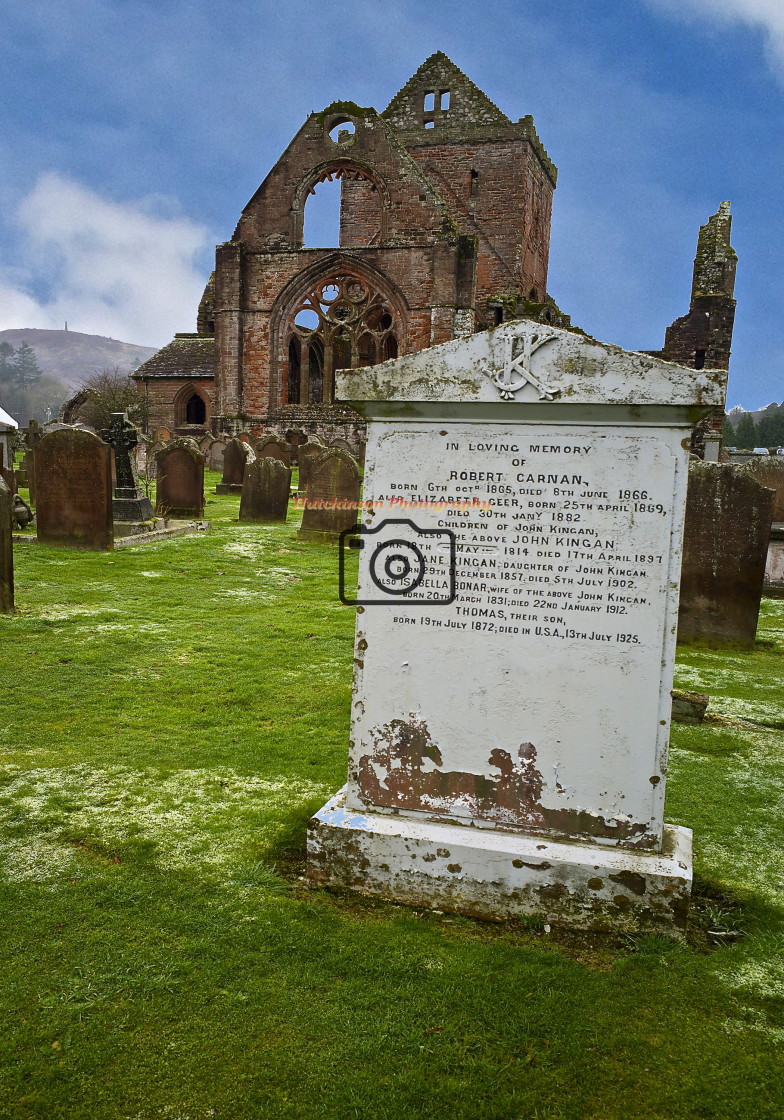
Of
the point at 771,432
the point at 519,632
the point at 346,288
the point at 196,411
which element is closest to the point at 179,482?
the point at 519,632

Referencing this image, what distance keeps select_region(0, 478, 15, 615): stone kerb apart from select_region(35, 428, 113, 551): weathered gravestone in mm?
2948

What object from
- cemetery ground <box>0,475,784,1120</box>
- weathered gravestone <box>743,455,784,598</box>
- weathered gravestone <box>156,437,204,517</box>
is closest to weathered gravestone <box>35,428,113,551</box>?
weathered gravestone <box>156,437,204,517</box>

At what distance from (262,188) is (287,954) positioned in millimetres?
29816

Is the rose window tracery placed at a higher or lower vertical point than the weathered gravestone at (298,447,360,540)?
higher

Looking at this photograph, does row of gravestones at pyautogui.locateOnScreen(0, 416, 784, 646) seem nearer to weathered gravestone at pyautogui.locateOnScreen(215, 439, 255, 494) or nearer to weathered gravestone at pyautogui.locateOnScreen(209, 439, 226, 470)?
weathered gravestone at pyautogui.locateOnScreen(215, 439, 255, 494)

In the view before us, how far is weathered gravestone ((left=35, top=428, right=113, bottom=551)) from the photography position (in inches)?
378

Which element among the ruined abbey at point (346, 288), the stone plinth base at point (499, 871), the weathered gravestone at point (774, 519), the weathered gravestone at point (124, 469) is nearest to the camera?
the stone plinth base at point (499, 871)

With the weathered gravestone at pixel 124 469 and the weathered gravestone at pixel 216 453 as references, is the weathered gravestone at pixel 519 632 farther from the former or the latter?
the weathered gravestone at pixel 216 453

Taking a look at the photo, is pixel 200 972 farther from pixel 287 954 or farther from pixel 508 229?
pixel 508 229

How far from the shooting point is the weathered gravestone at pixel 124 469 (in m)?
12.3

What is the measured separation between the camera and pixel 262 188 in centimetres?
2806

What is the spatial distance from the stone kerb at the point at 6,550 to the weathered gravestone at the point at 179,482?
23.3ft

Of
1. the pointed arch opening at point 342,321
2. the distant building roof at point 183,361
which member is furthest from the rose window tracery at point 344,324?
the distant building roof at point 183,361

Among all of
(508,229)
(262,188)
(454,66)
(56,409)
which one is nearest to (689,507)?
(262,188)
